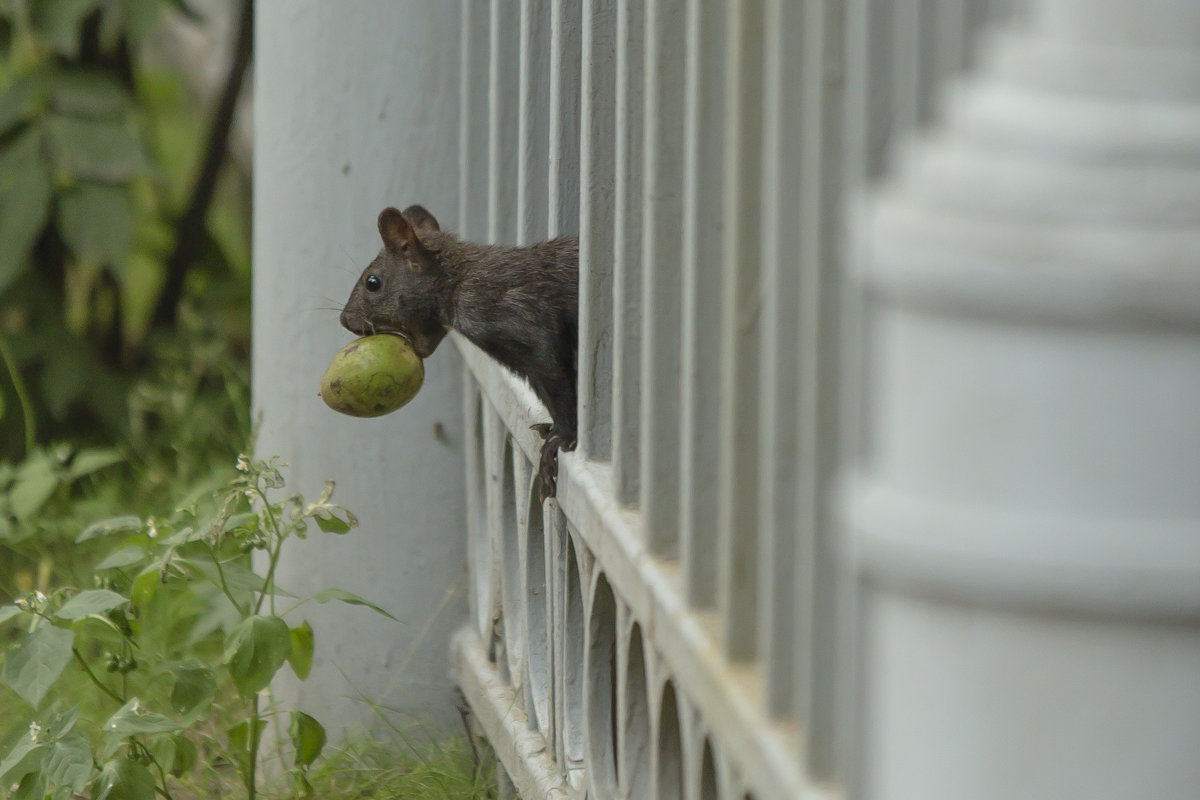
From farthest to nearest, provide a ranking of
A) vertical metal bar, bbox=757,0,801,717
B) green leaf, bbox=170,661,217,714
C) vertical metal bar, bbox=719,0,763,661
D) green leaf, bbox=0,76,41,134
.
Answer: green leaf, bbox=0,76,41,134 → green leaf, bbox=170,661,217,714 → vertical metal bar, bbox=719,0,763,661 → vertical metal bar, bbox=757,0,801,717

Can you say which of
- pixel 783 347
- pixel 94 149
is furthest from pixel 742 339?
pixel 94 149

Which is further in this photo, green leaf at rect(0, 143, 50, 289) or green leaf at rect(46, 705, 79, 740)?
green leaf at rect(0, 143, 50, 289)

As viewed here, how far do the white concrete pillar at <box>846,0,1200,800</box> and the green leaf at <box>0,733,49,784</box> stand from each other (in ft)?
8.09

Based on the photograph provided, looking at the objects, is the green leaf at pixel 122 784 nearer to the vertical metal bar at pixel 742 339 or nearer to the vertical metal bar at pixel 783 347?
the vertical metal bar at pixel 742 339

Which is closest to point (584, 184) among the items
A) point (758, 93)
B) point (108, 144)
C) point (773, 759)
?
point (758, 93)

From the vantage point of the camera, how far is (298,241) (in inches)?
154

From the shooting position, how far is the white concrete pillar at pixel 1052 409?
77 centimetres

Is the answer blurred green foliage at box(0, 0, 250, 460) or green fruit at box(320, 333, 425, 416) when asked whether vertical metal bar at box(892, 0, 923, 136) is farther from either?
blurred green foliage at box(0, 0, 250, 460)

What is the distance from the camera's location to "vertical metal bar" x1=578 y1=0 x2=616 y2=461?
2.40 meters

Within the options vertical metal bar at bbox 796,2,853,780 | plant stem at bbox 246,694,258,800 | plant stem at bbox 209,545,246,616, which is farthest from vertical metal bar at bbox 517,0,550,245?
vertical metal bar at bbox 796,2,853,780

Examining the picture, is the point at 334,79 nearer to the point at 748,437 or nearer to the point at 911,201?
the point at 748,437

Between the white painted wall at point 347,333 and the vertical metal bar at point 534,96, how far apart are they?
662 millimetres

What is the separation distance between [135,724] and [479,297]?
4.34 ft

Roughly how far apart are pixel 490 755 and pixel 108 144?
2.44 meters
